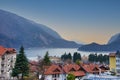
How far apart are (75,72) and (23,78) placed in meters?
10.8

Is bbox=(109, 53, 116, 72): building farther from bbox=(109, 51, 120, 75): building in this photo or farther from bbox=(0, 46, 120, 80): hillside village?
bbox=(0, 46, 120, 80): hillside village

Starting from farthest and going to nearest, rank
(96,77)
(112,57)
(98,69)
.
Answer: (112,57) < (98,69) < (96,77)

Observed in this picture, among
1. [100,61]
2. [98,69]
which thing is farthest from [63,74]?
[100,61]

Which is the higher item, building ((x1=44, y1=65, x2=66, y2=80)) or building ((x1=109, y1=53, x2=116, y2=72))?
building ((x1=109, y1=53, x2=116, y2=72))

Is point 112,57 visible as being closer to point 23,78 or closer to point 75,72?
point 75,72

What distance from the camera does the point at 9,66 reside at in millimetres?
58500

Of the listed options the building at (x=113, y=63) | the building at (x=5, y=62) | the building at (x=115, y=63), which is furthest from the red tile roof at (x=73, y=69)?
the building at (x=113, y=63)

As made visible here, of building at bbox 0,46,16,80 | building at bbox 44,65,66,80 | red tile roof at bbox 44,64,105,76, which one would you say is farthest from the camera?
building at bbox 0,46,16,80

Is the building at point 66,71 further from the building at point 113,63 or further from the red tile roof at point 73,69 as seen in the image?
the building at point 113,63

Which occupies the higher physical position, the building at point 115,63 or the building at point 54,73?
the building at point 115,63

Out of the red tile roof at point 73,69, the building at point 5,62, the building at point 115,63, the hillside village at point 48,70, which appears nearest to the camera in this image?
the hillside village at point 48,70

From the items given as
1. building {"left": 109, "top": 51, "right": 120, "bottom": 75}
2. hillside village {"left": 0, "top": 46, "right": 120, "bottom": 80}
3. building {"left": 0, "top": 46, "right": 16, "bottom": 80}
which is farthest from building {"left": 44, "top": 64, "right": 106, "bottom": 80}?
building {"left": 109, "top": 51, "right": 120, "bottom": 75}

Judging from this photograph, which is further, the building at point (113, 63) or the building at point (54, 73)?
the building at point (113, 63)

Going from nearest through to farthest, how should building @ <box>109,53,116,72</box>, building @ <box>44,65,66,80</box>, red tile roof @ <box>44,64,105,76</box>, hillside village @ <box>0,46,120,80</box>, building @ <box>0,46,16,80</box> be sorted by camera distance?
1. building @ <box>44,65,66,80</box>
2. hillside village @ <box>0,46,120,80</box>
3. red tile roof @ <box>44,64,105,76</box>
4. building @ <box>0,46,16,80</box>
5. building @ <box>109,53,116,72</box>
